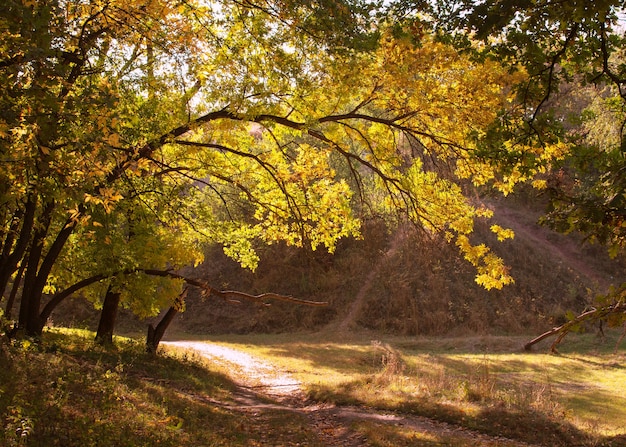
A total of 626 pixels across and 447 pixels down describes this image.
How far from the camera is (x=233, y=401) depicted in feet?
36.6

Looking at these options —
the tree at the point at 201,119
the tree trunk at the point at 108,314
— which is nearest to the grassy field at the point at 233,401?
the tree trunk at the point at 108,314

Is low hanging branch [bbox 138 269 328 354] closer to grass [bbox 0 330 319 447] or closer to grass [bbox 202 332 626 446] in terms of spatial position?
grass [bbox 0 330 319 447]

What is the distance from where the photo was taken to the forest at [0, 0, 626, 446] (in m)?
4.80

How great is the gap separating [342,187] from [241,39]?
398 cm

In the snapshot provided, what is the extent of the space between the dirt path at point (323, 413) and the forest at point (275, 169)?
0.10 m

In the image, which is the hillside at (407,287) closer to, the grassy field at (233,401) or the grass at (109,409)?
the grassy field at (233,401)

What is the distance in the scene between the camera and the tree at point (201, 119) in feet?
15.9

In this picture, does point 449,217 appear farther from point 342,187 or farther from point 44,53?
point 44,53

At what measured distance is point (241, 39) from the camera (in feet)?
28.9

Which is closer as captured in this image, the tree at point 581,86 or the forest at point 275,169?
the tree at point 581,86

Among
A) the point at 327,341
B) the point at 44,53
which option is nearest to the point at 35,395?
the point at 44,53

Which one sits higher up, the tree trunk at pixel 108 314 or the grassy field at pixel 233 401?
the tree trunk at pixel 108 314

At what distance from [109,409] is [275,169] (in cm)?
548

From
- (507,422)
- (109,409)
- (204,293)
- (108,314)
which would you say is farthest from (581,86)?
(108,314)
